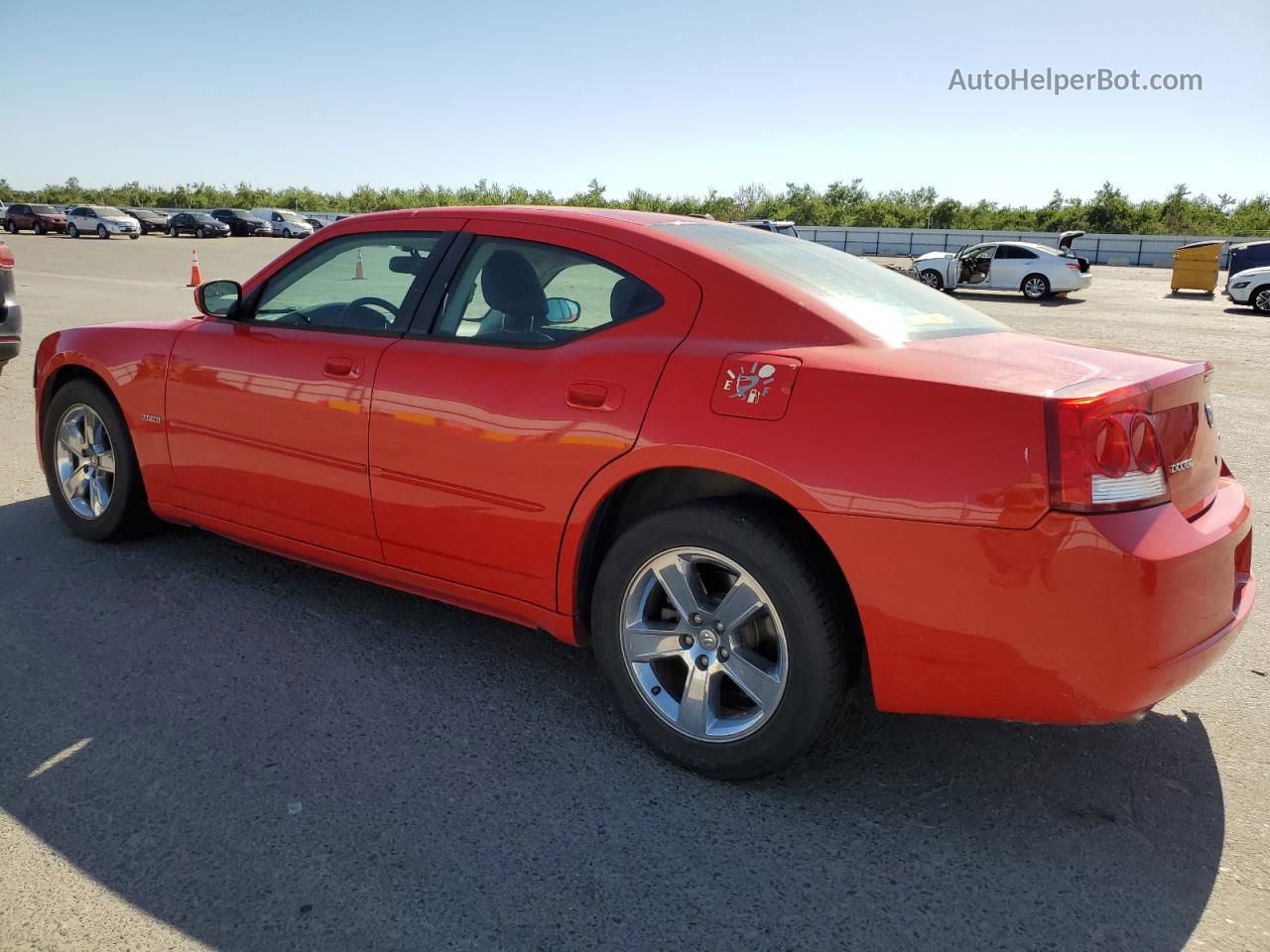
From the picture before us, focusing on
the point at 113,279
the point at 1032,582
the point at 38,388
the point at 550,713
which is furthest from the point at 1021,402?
the point at 113,279

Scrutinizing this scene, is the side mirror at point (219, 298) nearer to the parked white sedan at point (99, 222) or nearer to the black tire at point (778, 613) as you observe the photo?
the black tire at point (778, 613)

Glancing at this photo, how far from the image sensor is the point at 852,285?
3.34 m

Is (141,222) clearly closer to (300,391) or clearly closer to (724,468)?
(300,391)

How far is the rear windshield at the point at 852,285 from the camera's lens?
307cm

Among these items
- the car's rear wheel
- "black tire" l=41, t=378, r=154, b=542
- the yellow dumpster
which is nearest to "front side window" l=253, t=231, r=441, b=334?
"black tire" l=41, t=378, r=154, b=542

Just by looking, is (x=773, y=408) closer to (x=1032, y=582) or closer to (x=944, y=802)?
(x=1032, y=582)

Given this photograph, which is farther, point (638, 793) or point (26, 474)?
point (26, 474)

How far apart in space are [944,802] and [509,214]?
238 centimetres

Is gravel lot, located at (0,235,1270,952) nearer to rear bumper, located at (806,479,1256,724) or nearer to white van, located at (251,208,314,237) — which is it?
rear bumper, located at (806,479,1256,724)

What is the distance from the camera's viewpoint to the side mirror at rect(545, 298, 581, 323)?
334 cm

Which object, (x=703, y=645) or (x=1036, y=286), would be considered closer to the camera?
(x=703, y=645)

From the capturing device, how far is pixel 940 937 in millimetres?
2324

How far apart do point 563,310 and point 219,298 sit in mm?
1733

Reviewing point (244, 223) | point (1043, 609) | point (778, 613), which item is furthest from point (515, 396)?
point (244, 223)
